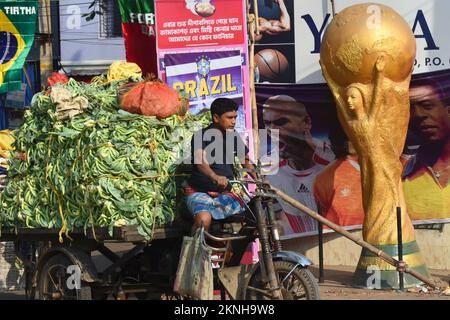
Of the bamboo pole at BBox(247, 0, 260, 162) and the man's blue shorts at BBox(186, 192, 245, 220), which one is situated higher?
the bamboo pole at BBox(247, 0, 260, 162)

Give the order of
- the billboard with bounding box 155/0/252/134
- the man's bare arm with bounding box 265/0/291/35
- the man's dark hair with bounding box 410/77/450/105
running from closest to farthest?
the billboard with bounding box 155/0/252/134, the man's dark hair with bounding box 410/77/450/105, the man's bare arm with bounding box 265/0/291/35

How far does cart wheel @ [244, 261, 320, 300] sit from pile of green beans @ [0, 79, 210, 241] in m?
A: 1.09

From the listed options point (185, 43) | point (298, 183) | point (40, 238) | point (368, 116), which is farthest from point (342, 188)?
point (40, 238)

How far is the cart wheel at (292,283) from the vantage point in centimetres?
686

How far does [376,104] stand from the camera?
9.62 metres

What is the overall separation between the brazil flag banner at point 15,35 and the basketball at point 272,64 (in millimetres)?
6838

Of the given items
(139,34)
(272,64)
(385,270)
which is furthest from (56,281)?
(139,34)

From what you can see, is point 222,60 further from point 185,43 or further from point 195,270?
point 195,270

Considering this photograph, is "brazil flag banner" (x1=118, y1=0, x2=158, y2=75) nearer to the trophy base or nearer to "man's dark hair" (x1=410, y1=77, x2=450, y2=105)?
"man's dark hair" (x1=410, y1=77, x2=450, y2=105)

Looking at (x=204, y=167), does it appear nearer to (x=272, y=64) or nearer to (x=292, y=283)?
(x=292, y=283)

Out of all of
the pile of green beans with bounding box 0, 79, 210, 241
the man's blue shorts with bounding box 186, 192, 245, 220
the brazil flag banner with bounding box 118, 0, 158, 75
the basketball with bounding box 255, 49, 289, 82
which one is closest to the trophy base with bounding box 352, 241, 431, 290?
the pile of green beans with bounding box 0, 79, 210, 241

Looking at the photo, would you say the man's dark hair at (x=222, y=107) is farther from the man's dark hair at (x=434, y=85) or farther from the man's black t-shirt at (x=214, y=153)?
the man's dark hair at (x=434, y=85)

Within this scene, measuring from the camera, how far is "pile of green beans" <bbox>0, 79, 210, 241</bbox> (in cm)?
755

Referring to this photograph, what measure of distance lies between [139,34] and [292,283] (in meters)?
6.71
